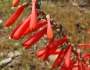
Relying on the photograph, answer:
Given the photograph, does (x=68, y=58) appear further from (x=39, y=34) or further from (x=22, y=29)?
(x=22, y=29)

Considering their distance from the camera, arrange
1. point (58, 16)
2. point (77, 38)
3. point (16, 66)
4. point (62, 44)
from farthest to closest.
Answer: point (58, 16), point (77, 38), point (16, 66), point (62, 44)

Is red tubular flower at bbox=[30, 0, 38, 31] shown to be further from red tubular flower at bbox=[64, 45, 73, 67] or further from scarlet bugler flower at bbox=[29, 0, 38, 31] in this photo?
red tubular flower at bbox=[64, 45, 73, 67]

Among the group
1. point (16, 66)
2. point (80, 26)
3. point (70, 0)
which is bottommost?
point (16, 66)

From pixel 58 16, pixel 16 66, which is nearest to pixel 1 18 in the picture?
pixel 58 16

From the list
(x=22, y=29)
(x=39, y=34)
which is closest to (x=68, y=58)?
(x=39, y=34)

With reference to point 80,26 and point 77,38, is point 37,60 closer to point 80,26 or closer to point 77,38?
point 77,38

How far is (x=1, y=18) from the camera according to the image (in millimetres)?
6539

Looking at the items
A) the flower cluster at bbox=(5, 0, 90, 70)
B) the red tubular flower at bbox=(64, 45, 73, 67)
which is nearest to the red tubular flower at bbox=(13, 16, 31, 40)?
the flower cluster at bbox=(5, 0, 90, 70)

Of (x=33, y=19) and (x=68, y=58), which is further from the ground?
(x=33, y=19)

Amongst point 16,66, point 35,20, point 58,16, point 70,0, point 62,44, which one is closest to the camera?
point 35,20

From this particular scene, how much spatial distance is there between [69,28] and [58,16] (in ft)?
2.39

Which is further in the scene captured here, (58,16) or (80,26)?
(58,16)

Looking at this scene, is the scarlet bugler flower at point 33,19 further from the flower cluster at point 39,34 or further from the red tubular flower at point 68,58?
the red tubular flower at point 68,58

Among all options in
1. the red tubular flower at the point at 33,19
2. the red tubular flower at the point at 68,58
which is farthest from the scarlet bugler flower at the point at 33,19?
the red tubular flower at the point at 68,58
